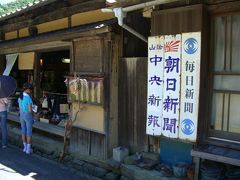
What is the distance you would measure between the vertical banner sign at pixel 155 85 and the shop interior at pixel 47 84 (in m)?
3.56

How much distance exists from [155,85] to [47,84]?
898 cm

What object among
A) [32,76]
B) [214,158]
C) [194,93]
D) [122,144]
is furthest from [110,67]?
[32,76]

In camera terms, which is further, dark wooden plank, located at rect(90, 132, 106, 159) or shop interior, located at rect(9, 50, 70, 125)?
shop interior, located at rect(9, 50, 70, 125)

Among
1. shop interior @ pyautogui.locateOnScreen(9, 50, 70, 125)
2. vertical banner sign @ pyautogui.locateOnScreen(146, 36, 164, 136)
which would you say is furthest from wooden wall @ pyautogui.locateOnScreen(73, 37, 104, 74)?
vertical banner sign @ pyautogui.locateOnScreen(146, 36, 164, 136)

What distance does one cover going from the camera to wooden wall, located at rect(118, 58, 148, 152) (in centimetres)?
769

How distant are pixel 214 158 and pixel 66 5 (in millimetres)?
6480

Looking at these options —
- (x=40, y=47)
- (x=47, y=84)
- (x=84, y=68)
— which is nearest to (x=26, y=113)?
(x=40, y=47)

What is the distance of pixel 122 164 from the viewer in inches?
305

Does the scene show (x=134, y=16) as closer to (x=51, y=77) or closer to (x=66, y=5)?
(x=66, y=5)

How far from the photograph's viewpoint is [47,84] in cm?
1495

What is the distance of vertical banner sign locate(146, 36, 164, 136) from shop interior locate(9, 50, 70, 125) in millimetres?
3556

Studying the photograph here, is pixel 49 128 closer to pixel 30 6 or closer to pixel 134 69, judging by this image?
pixel 30 6

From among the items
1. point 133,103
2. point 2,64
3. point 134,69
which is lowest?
point 133,103

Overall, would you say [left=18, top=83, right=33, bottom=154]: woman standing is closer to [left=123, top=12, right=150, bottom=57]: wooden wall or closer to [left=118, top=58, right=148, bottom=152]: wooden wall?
[left=118, top=58, right=148, bottom=152]: wooden wall
